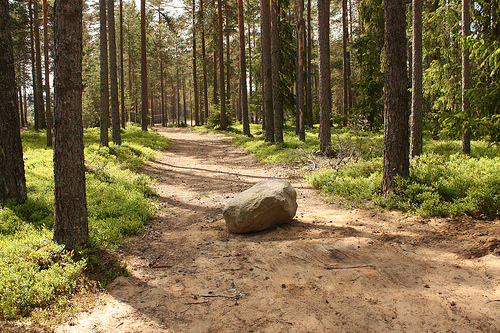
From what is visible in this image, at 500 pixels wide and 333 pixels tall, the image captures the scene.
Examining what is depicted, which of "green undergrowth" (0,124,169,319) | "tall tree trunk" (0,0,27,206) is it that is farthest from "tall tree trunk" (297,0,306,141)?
"tall tree trunk" (0,0,27,206)

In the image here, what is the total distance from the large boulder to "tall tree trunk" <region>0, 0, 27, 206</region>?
5013 mm

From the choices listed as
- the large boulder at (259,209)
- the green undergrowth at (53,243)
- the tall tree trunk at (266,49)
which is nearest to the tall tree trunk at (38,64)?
the tall tree trunk at (266,49)

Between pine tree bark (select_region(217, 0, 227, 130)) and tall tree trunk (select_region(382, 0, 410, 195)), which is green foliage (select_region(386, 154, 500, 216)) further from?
pine tree bark (select_region(217, 0, 227, 130))

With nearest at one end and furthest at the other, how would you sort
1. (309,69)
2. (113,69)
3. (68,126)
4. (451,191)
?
(68,126) < (451,191) < (113,69) < (309,69)

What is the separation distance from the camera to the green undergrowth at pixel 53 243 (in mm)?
4109

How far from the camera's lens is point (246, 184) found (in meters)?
11.2

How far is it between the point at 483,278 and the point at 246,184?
7591 mm

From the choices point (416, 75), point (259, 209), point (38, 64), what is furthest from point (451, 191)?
point (38, 64)

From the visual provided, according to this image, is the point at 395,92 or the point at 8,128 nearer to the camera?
the point at 8,128

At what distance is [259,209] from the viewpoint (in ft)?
21.6

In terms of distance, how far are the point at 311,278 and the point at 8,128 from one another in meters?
7.24

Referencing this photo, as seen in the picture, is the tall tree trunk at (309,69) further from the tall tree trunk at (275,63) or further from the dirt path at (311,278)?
the dirt path at (311,278)

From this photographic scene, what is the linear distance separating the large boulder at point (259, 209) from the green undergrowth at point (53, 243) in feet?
7.11

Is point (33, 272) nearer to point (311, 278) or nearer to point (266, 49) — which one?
point (311, 278)
